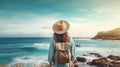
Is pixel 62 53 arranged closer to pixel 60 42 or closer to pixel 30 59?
pixel 60 42

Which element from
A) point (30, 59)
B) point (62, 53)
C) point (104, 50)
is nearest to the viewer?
point (62, 53)

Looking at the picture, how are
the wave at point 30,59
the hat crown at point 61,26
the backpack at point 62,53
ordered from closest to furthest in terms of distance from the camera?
the backpack at point 62,53 < the hat crown at point 61,26 < the wave at point 30,59

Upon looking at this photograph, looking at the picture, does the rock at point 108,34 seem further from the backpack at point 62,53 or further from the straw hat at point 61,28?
the backpack at point 62,53

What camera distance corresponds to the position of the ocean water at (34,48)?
198 inches

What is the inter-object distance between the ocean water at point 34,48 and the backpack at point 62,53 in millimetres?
754

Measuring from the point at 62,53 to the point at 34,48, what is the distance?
839 mm

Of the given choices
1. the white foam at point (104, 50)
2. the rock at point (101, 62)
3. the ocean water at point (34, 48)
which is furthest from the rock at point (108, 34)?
the rock at point (101, 62)

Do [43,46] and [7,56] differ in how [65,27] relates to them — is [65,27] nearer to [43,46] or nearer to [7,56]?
[43,46]

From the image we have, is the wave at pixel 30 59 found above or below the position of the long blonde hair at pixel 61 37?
below

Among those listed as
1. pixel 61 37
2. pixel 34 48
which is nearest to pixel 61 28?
pixel 61 37

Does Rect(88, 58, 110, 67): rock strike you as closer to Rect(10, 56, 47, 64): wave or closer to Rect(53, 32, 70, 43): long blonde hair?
Rect(10, 56, 47, 64): wave

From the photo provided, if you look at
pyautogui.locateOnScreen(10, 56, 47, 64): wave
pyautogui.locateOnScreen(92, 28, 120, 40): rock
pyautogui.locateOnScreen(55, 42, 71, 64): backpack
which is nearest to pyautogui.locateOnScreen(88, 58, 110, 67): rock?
pyautogui.locateOnScreen(92, 28, 120, 40): rock

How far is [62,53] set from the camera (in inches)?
171

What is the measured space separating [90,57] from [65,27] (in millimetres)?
848
